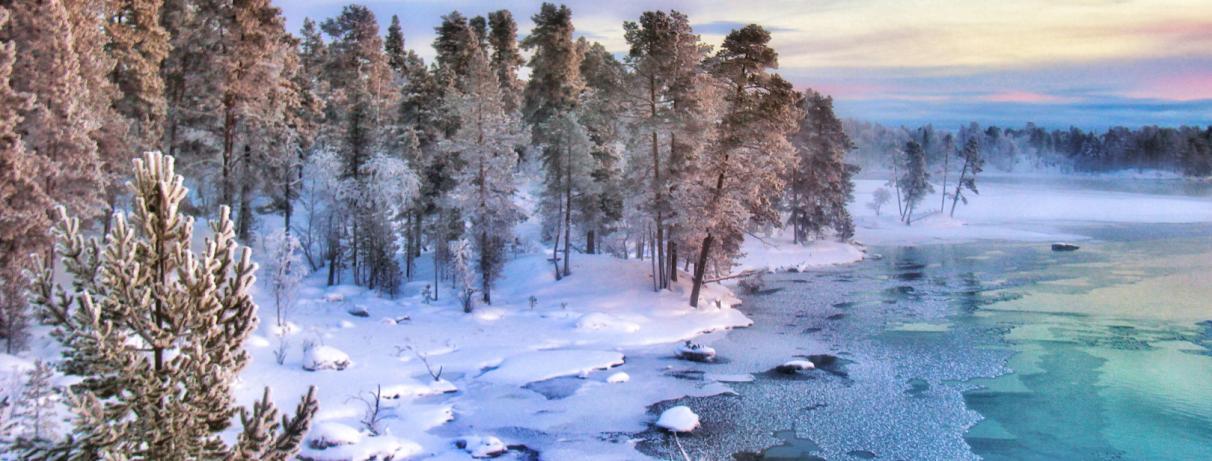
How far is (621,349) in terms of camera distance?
1046 inches

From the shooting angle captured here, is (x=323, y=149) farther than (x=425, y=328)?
Yes

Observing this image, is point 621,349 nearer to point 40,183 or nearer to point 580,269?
point 580,269

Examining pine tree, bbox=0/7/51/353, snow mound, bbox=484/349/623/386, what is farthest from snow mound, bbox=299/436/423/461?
pine tree, bbox=0/7/51/353

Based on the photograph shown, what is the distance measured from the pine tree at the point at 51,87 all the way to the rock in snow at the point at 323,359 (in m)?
7.66

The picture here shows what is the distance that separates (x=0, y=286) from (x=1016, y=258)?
178 feet

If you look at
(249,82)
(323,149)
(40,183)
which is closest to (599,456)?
(40,183)

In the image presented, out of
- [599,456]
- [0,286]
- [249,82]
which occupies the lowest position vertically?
[599,456]

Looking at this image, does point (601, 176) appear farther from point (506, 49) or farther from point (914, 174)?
point (914, 174)

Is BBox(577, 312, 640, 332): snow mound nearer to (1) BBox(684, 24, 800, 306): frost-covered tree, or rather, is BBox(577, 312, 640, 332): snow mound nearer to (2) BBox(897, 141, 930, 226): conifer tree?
(1) BBox(684, 24, 800, 306): frost-covered tree

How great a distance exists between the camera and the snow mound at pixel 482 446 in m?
16.3

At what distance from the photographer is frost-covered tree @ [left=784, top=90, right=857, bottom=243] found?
55188 mm

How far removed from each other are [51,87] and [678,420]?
19.9 meters

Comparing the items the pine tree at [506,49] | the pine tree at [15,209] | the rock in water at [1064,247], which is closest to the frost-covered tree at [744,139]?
the pine tree at [15,209]

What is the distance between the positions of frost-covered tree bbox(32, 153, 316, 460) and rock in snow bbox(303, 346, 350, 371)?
15.5 meters
